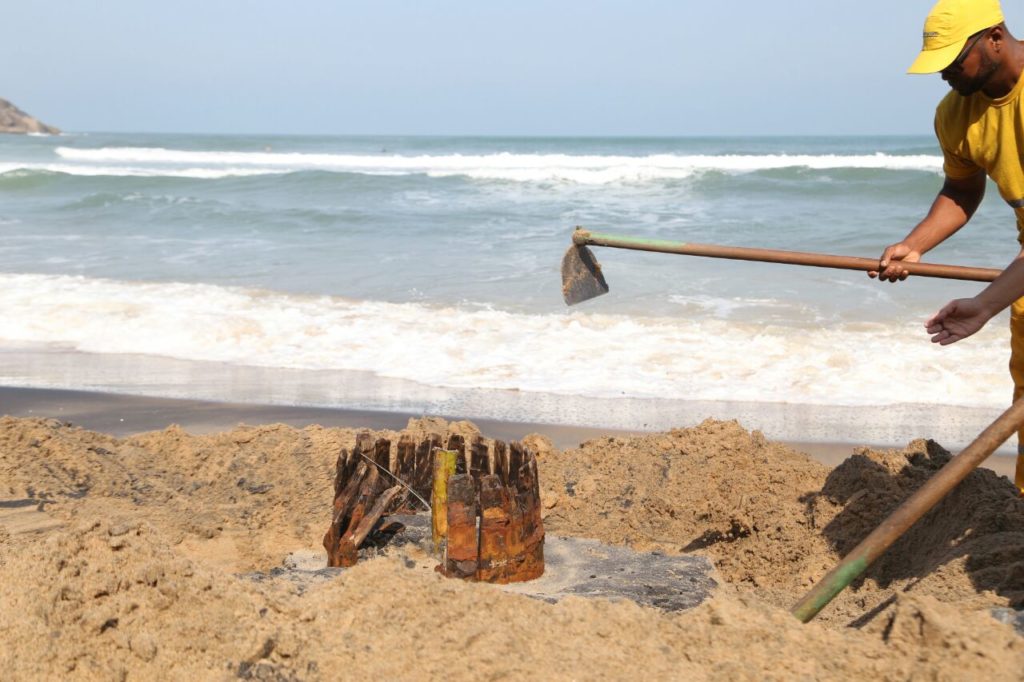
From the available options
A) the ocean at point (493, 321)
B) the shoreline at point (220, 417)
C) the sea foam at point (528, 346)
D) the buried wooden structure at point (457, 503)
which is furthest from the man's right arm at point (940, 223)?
the sea foam at point (528, 346)

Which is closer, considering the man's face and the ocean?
the man's face

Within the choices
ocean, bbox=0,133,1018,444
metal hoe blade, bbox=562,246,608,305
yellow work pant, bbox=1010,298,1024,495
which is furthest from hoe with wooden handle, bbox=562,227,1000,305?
ocean, bbox=0,133,1018,444

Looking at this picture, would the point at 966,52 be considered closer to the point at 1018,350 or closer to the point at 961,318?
the point at 961,318

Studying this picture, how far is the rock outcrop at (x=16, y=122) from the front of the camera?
72994mm

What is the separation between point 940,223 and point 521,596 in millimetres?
1843

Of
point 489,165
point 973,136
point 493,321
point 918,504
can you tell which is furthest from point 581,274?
point 489,165

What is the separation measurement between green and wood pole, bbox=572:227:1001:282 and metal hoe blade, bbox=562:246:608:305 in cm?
11

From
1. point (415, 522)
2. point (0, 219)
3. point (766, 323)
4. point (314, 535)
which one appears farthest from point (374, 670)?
point (0, 219)

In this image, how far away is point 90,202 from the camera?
18.0m

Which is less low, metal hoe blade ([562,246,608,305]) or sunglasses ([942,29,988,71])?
sunglasses ([942,29,988,71])

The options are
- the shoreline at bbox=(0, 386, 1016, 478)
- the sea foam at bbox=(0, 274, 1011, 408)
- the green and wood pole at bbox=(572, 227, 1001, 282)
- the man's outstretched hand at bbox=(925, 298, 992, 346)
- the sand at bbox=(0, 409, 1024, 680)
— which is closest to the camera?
the sand at bbox=(0, 409, 1024, 680)

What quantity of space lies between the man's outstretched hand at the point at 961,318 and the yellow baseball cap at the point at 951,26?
2.03 ft

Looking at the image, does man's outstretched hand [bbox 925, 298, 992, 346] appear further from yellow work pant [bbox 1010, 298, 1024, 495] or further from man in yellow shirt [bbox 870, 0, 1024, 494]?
yellow work pant [bbox 1010, 298, 1024, 495]

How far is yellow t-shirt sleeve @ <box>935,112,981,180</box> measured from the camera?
2971mm
